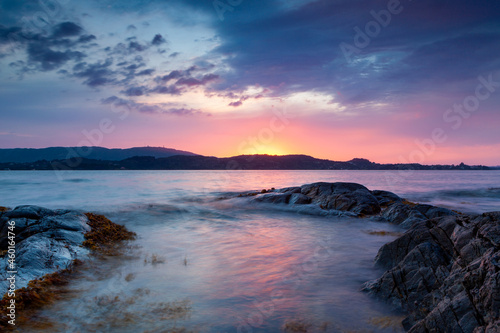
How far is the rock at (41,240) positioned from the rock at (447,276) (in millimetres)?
7557

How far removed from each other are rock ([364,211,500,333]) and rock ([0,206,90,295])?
7.56 meters

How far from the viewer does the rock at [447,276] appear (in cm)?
343

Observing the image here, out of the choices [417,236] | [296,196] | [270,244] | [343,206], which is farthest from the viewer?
[296,196]

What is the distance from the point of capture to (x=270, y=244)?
36.4 feet

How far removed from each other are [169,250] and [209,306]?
4.63 m

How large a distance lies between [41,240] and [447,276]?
991 cm

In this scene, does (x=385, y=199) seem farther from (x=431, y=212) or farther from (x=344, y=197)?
(x=431, y=212)

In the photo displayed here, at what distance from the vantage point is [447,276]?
15.9 feet

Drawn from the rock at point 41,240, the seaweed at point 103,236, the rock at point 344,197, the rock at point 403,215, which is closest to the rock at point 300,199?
the rock at point 344,197

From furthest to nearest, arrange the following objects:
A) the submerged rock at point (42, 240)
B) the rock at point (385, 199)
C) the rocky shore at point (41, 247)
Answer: the rock at point (385, 199) < the submerged rock at point (42, 240) < the rocky shore at point (41, 247)

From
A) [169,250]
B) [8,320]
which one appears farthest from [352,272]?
[8,320]

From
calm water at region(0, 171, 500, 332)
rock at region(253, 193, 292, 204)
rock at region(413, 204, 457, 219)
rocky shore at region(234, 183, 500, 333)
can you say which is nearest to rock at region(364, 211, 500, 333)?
rocky shore at region(234, 183, 500, 333)

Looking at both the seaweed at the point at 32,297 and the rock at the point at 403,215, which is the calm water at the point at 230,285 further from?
the rock at the point at 403,215

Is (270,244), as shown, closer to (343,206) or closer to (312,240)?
(312,240)
